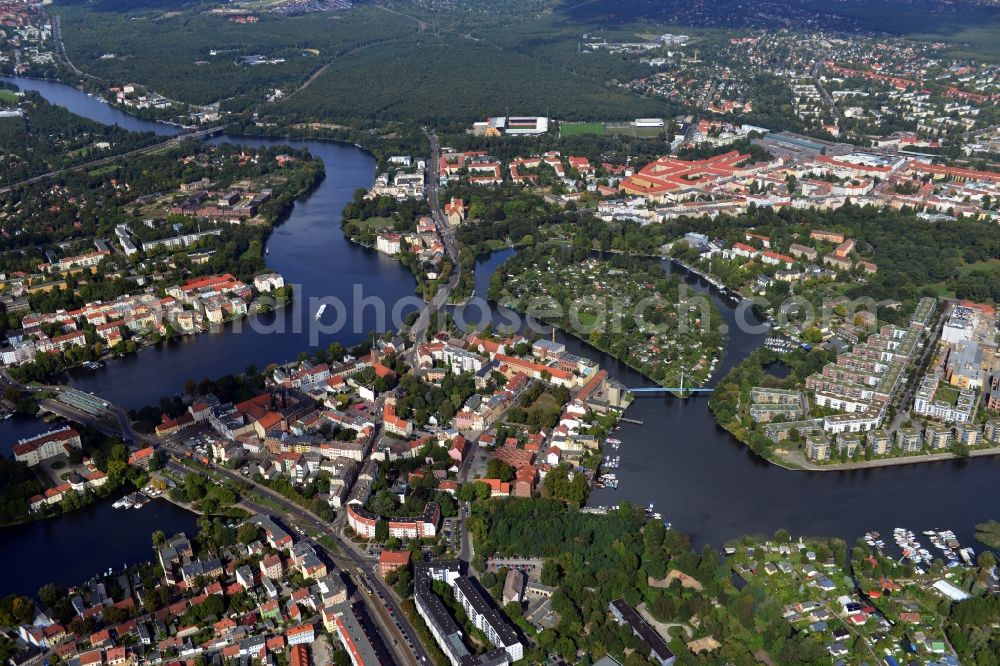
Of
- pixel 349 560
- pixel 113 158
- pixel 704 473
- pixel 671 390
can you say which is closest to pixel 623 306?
pixel 671 390

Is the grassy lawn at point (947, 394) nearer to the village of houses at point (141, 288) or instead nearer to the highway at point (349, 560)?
the highway at point (349, 560)

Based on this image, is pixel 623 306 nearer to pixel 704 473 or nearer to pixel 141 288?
pixel 704 473

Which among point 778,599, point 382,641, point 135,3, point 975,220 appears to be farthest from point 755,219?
point 135,3

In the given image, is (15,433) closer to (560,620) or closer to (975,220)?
(560,620)

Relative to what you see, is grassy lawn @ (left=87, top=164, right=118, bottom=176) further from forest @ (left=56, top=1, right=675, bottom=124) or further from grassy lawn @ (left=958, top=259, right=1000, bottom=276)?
grassy lawn @ (left=958, top=259, right=1000, bottom=276)

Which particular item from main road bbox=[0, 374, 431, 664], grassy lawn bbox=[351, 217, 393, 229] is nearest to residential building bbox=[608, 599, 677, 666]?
main road bbox=[0, 374, 431, 664]

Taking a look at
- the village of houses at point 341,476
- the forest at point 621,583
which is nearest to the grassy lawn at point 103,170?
the village of houses at point 341,476
